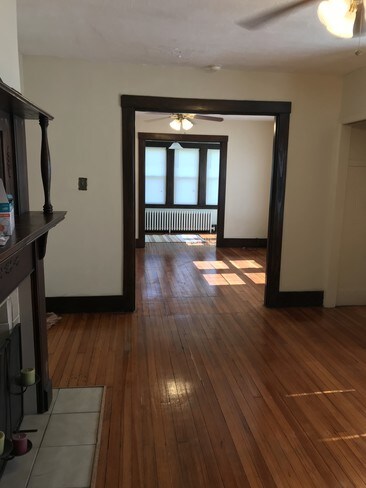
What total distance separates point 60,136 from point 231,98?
172 centimetres

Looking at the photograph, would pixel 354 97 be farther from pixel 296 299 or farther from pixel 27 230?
pixel 27 230

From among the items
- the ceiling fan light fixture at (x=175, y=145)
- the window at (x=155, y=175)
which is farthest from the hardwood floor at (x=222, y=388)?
the ceiling fan light fixture at (x=175, y=145)

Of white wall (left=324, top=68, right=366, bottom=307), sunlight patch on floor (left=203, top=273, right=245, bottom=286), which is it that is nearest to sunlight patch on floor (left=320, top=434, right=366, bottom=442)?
white wall (left=324, top=68, right=366, bottom=307)

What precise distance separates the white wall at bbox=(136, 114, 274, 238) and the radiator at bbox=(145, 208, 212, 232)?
2.01m

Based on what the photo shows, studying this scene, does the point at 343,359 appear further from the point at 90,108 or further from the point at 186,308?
the point at 90,108

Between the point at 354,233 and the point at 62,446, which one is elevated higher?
the point at 354,233

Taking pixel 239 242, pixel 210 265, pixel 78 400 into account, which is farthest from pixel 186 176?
pixel 78 400

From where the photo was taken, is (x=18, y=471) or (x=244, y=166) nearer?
(x=18, y=471)

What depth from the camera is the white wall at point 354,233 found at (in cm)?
403

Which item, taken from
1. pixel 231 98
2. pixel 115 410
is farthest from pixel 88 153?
pixel 115 410

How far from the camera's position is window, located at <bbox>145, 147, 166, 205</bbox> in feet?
30.2

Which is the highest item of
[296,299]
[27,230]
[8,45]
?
[8,45]

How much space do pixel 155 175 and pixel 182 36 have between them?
6.48 meters

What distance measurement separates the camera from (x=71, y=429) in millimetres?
2084
